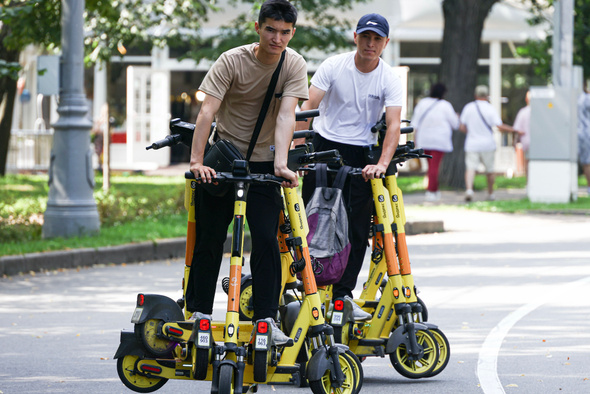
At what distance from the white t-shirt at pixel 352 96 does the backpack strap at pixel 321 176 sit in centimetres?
45

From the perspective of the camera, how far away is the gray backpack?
6.24 metres

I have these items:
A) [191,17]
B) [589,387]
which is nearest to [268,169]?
[589,387]

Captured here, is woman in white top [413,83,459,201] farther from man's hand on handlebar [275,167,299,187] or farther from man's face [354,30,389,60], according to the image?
man's hand on handlebar [275,167,299,187]

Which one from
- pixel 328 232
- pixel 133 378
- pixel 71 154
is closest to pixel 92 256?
pixel 71 154

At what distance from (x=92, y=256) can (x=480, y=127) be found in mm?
9489

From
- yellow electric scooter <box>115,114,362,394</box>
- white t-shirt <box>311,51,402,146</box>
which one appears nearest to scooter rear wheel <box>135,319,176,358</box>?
yellow electric scooter <box>115,114,362,394</box>

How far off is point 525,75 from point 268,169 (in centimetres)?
2781

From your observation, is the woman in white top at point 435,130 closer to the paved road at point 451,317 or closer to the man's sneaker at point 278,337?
the paved road at point 451,317

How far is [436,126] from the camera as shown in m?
19.6

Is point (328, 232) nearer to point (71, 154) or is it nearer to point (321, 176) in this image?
point (321, 176)

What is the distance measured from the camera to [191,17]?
918 inches

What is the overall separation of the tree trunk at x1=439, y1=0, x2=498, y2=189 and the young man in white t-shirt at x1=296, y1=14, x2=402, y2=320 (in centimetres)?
1584

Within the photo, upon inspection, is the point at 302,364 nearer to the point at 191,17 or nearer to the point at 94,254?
the point at 94,254

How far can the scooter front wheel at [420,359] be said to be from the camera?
6.40 metres
